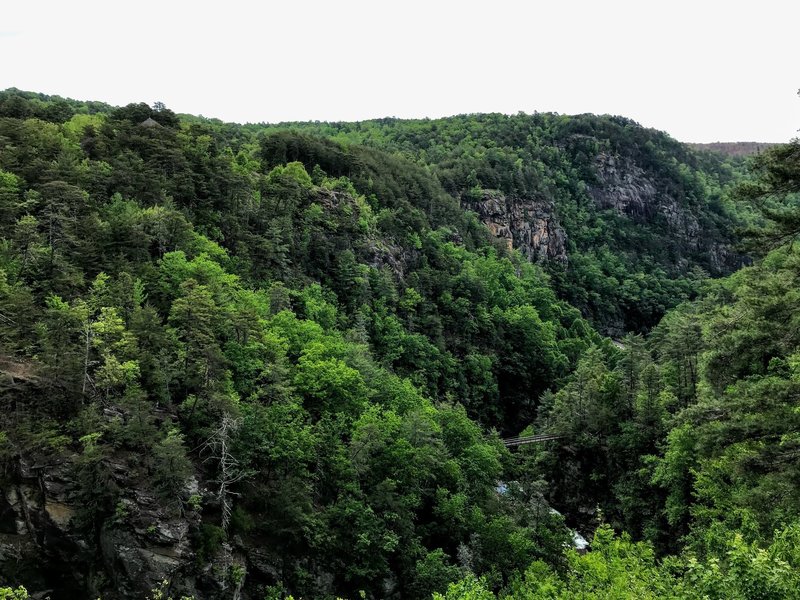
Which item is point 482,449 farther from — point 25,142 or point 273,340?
point 25,142

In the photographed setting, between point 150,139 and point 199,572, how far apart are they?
3923 cm

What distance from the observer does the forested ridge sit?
1933 cm

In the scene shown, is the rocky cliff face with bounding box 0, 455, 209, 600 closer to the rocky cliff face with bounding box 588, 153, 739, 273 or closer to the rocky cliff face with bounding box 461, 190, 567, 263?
the rocky cliff face with bounding box 461, 190, 567, 263

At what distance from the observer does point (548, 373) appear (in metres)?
79.4

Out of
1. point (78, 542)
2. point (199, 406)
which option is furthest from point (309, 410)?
point (78, 542)

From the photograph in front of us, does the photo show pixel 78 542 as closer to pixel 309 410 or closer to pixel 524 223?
pixel 309 410

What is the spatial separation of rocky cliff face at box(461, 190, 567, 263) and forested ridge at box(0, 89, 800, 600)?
5119 centimetres

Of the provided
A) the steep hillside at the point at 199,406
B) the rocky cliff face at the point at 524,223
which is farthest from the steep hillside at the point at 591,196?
the steep hillside at the point at 199,406

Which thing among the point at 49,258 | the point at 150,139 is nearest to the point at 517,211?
the point at 150,139

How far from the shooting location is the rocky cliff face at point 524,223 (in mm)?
123562

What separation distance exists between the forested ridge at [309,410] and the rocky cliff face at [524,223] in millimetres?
51188

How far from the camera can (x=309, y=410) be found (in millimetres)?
36906

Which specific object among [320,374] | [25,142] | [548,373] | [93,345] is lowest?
[548,373]

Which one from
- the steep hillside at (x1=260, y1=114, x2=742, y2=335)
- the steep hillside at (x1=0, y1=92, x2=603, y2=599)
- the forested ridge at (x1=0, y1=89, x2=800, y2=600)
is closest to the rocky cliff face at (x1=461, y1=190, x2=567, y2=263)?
the steep hillside at (x1=260, y1=114, x2=742, y2=335)
